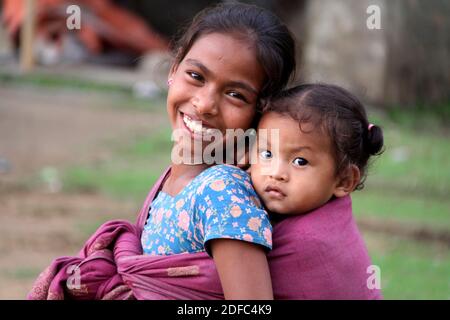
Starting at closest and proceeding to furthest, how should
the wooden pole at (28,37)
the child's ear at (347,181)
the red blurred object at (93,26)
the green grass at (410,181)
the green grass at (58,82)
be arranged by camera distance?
the child's ear at (347,181) < the green grass at (410,181) < the green grass at (58,82) < the wooden pole at (28,37) < the red blurred object at (93,26)

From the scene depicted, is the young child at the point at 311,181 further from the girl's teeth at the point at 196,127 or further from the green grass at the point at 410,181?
the green grass at the point at 410,181

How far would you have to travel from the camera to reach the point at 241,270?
2.09 meters

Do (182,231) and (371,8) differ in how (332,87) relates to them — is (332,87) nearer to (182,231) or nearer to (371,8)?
(182,231)

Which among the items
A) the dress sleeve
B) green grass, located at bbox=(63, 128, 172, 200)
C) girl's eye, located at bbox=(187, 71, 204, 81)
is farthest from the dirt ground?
the dress sleeve

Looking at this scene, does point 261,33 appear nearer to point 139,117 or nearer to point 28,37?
point 139,117

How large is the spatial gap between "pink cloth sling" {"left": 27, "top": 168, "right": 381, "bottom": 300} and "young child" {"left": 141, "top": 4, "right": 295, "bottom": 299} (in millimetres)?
72

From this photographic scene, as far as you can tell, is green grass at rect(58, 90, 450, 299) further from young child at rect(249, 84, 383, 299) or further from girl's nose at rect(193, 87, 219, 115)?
girl's nose at rect(193, 87, 219, 115)

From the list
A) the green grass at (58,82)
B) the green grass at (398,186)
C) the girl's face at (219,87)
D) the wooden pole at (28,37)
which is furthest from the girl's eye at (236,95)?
the wooden pole at (28,37)

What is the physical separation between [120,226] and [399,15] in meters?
6.57

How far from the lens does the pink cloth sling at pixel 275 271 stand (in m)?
2.20

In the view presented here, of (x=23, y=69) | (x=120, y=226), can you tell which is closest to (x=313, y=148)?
(x=120, y=226)

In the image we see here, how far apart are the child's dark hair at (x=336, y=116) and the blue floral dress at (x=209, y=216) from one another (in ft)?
0.73

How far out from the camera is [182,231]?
2240mm
